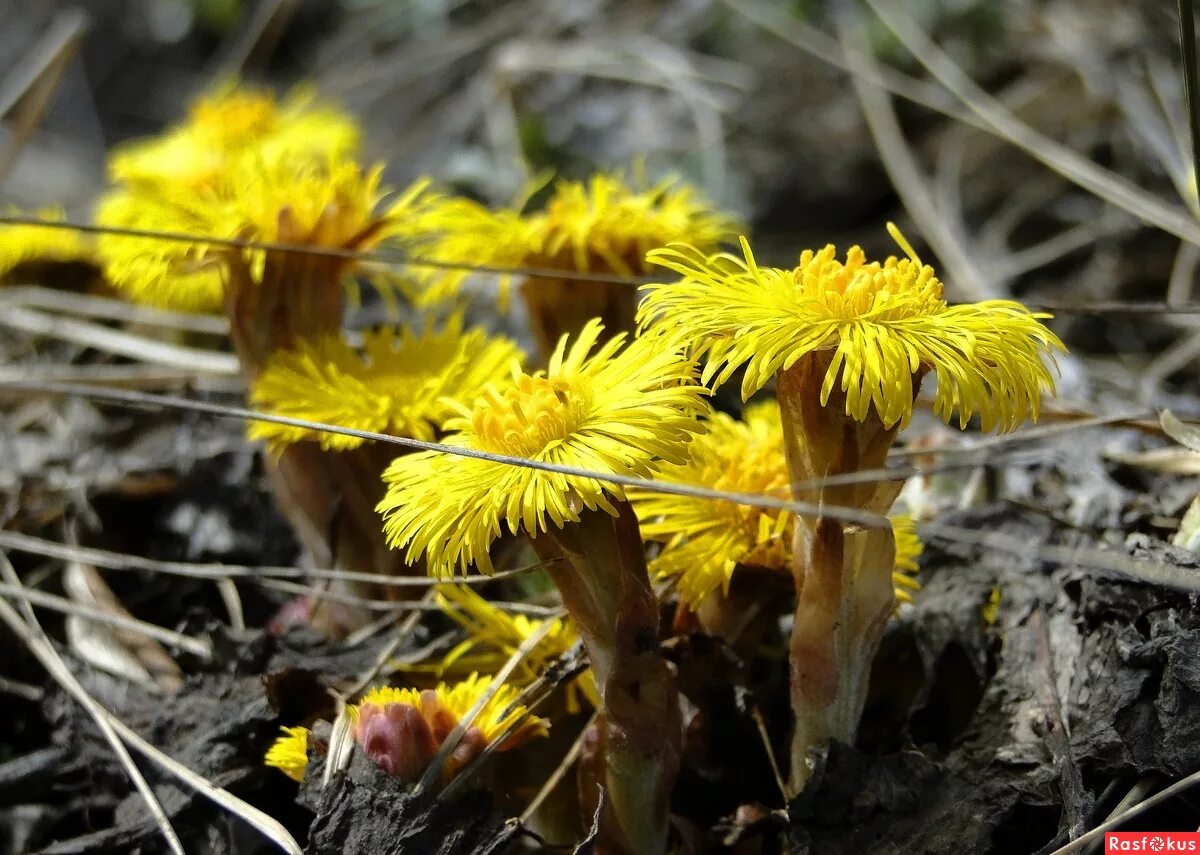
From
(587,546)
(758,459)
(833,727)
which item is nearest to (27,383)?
(587,546)

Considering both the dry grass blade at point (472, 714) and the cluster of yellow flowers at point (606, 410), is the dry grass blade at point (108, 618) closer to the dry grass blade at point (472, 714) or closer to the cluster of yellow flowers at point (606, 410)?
the cluster of yellow flowers at point (606, 410)

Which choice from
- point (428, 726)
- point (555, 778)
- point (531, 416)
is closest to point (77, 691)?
point (428, 726)

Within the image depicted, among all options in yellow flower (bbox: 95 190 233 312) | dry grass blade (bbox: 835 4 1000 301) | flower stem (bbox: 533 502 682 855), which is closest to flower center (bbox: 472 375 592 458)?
flower stem (bbox: 533 502 682 855)

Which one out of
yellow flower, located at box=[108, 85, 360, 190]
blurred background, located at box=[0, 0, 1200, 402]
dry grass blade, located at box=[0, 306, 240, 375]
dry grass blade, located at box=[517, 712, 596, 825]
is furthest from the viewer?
blurred background, located at box=[0, 0, 1200, 402]

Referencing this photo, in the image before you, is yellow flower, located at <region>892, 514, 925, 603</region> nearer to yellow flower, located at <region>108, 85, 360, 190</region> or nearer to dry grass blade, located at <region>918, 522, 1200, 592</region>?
dry grass blade, located at <region>918, 522, 1200, 592</region>

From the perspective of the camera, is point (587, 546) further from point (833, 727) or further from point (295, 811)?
point (295, 811)

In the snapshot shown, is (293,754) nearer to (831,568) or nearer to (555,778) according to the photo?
(555,778)
